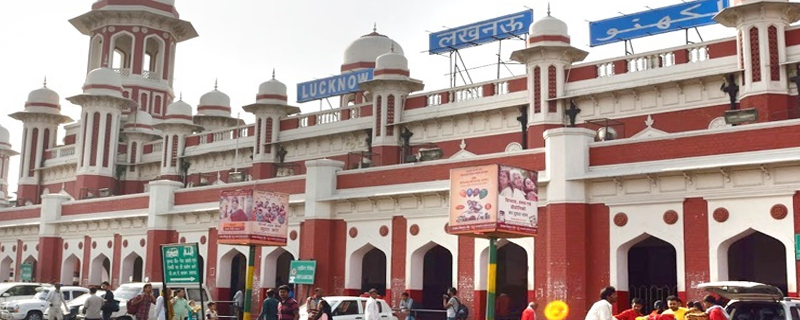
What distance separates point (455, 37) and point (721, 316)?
77.6 ft

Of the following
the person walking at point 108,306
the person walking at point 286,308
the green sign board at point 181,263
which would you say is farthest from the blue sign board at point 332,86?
the green sign board at point 181,263

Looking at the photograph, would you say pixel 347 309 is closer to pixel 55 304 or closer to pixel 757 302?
pixel 55 304

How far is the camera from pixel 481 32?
35.3 meters

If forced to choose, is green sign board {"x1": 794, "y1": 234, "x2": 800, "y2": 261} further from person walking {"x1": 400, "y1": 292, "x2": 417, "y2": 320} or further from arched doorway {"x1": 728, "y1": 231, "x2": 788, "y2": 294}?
person walking {"x1": 400, "y1": 292, "x2": 417, "y2": 320}

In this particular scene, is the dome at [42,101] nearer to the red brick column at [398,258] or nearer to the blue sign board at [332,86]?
the blue sign board at [332,86]

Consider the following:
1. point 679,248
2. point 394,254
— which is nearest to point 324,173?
point 394,254

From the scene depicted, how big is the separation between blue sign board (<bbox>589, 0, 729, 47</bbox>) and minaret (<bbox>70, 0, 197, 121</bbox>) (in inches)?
1083

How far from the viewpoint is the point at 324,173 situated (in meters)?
29.4

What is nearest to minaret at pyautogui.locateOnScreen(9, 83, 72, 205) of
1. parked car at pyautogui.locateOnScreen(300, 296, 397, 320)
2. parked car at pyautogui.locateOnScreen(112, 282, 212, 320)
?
parked car at pyautogui.locateOnScreen(112, 282, 212, 320)

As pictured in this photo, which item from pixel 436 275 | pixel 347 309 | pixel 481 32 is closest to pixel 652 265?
pixel 436 275

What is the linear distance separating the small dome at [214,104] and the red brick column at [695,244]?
2886 cm

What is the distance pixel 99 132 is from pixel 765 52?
102ft

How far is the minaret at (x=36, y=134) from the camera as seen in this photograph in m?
49.3

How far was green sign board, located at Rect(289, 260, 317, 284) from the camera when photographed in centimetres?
2777
